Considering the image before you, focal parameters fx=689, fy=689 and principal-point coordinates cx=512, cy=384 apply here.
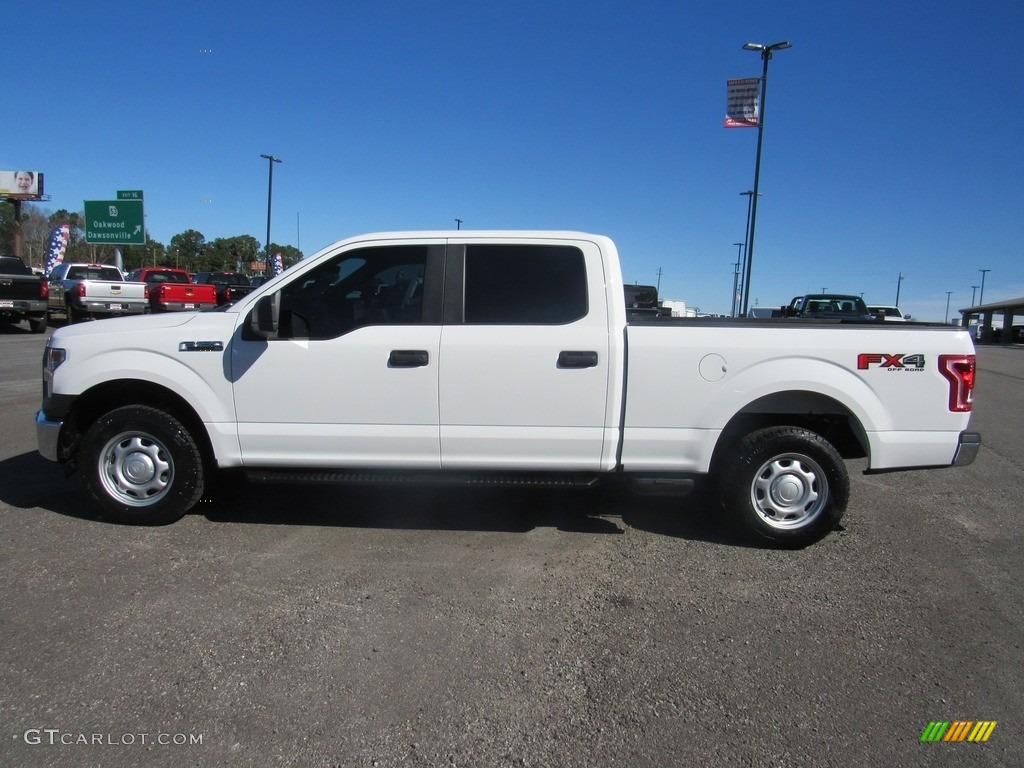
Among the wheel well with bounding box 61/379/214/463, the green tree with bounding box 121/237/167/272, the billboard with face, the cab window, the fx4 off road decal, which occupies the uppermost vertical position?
the billboard with face

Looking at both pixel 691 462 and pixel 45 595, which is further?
pixel 691 462

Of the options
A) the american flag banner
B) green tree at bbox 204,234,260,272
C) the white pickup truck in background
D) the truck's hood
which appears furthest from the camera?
green tree at bbox 204,234,260,272

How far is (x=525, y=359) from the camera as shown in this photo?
4.28 meters

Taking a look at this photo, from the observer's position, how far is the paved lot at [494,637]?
101 inches

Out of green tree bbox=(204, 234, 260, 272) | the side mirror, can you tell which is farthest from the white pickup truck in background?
green tree bbox=(204, 234, 260, 272)

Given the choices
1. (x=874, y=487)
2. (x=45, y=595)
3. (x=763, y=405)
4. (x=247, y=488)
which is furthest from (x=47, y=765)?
(x=874, y=487)

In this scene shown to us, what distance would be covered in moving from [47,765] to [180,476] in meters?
2.36

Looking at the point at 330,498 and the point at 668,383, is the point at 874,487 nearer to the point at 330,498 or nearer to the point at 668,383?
the point at 668,383

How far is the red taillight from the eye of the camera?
4234 millimetres

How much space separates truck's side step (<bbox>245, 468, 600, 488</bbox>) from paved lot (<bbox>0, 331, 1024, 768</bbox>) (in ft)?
1.29

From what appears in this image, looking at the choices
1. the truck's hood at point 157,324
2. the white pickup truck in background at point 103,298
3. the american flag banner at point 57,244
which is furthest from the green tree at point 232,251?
the truck's hood at point 157,324

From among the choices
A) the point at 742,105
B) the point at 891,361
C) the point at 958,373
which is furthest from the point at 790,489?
the point at 742,105

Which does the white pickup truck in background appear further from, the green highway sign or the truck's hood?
the truck's hood

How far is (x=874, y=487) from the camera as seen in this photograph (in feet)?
20.0
